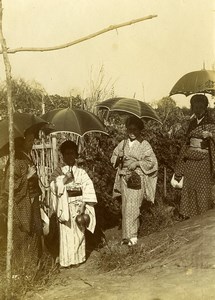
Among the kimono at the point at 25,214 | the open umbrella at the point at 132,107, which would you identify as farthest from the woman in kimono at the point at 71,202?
the open umbrella at the point at 132,107

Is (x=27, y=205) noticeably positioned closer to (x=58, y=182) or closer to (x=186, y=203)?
(x=58, y=182)

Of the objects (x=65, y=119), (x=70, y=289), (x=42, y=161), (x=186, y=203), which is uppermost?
(x=65, y=119)

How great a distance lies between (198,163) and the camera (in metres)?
6.41

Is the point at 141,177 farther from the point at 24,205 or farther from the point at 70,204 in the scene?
the point at 24,205

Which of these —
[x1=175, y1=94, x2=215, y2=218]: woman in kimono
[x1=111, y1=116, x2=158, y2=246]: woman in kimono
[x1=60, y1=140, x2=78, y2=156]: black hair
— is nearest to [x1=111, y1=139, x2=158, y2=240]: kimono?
[x1=111, y1=116, x2=158, y2=246]: woman in kimono

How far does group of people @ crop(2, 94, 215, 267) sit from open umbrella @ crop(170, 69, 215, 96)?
0.90m

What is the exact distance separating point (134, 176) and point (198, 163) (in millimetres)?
830

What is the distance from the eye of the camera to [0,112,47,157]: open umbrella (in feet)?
17.4

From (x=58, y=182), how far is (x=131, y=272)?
136cm

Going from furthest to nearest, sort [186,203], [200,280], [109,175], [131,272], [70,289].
→ [109,175] < [186,203] < [131,272] < [70,289] < [200,280]

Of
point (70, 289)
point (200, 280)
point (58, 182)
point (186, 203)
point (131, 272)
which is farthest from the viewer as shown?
point (186, 203)

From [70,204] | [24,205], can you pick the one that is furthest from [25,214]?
[70,204]

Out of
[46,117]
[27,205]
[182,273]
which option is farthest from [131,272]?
[46,117]

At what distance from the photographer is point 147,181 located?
21.7ft
